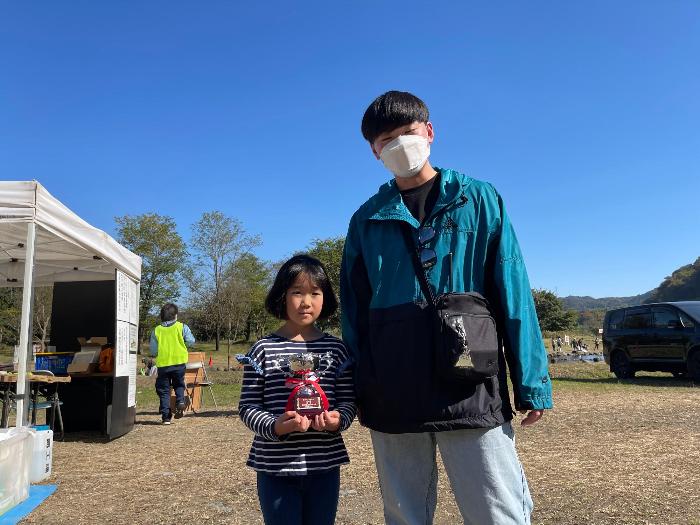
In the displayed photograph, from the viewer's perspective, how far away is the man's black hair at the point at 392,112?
6.45ft

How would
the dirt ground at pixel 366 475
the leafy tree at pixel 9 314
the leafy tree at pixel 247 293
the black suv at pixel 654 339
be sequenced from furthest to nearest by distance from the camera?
the leafy tree at pixel 247 293 < the leafy tree at pixel 9 314 < the black suv at pixel 654 339 < the dirt ground at pixel 366 475

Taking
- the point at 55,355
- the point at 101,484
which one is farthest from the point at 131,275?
the point at 101,484

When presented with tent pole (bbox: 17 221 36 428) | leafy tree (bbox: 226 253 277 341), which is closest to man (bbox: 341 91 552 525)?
tent pole (bbox: 17 221 36 428)

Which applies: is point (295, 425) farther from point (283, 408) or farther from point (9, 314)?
point (9, 314)

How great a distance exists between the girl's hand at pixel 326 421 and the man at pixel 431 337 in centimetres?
9

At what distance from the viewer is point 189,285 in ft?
106

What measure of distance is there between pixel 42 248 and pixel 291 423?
6114 millimetres

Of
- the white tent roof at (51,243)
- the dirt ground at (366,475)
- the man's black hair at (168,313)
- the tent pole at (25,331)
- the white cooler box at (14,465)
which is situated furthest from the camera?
the man's black hair at (168,313)

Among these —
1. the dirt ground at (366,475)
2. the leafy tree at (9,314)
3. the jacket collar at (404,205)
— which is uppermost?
the leafy tree at (9,314)

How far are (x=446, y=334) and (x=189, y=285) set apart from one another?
105 ft

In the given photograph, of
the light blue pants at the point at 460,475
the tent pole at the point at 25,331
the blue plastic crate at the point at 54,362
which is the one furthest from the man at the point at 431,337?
the blue plastic crate at the point at 54,362

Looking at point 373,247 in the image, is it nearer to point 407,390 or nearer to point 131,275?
point 407,390

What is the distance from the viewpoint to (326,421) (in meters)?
1.91

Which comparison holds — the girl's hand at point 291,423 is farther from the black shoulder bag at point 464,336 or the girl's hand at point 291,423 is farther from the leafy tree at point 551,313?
the leafy tree at point 551,313
